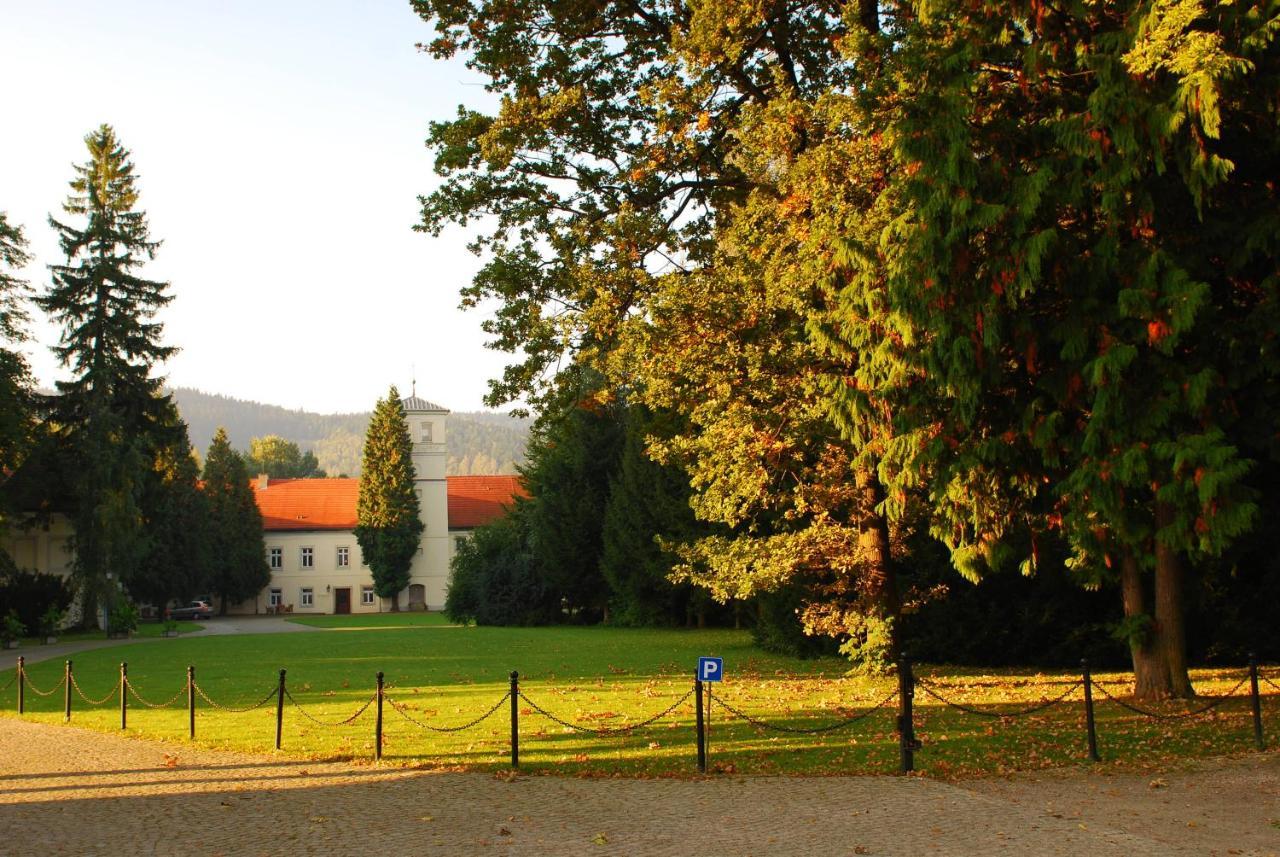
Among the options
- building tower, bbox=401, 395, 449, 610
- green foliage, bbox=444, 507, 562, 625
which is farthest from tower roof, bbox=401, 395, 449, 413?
green foliage, bbox=444, 507, 562, 625

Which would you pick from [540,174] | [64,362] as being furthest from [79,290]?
[540,174]

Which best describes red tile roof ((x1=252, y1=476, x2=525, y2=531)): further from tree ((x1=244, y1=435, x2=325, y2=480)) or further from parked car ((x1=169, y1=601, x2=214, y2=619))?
tree ((x1=244, y1=435, x2=325, y2=480))

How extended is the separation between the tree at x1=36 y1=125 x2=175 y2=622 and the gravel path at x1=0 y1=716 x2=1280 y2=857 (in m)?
34.5

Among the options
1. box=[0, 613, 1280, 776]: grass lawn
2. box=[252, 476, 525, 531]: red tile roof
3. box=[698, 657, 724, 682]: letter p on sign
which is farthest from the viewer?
box=[252, 476, 525, 531]: red tile roof

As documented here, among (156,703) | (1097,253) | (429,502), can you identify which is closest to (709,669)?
(1097,253)

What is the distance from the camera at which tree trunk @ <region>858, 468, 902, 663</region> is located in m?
19.2

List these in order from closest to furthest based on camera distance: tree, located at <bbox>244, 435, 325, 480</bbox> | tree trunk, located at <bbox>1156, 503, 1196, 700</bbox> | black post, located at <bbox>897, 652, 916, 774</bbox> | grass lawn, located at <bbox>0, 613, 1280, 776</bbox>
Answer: black post, located at <bbox>897, 652, 916, 774</bbox>, grass lawn, located at <bbox>0, 613, 1280, 776</bbox>, tree trunk, located at <bbox>1156, 503, 1196, 700</bbox>, tree, located at <bbox>244, 435, 325, 480</bbox>

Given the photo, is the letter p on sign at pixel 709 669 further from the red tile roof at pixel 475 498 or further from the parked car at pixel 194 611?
the red tile roof at pixel 475 498

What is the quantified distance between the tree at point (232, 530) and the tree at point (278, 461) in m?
45.5

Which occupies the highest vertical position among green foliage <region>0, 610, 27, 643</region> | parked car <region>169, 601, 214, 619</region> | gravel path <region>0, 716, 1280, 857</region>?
gravel path <region>0, 716, 1280, 857</region>

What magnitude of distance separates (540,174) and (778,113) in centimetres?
510

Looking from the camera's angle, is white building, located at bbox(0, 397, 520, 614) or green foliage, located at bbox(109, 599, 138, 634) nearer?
green foliage, located at bbox(109, 599, 138, 634)

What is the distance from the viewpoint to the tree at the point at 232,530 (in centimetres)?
7025

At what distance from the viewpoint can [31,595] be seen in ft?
149
